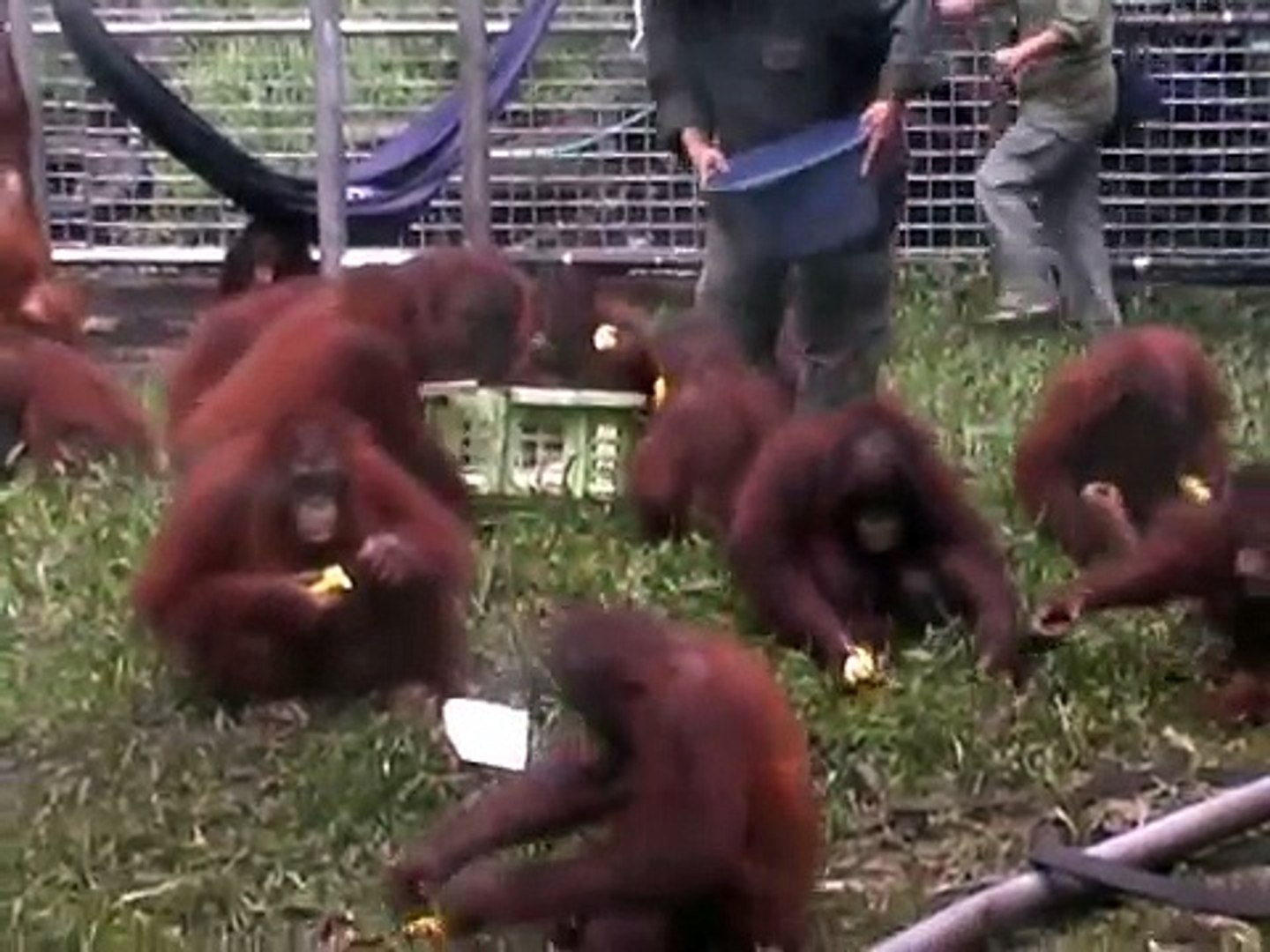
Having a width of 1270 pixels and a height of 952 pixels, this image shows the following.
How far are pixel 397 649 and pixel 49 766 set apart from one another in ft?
1.84

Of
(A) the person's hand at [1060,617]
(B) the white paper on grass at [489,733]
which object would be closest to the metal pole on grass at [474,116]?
(A) the person's hand at [1060,617]

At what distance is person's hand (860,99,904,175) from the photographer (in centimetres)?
568

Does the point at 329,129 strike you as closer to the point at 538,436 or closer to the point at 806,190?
the point at 538,436

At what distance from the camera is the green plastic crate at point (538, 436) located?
5.95m

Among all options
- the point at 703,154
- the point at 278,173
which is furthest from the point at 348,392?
the point at 278,173

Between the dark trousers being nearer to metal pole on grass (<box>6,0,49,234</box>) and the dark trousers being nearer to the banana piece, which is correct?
the banana piece

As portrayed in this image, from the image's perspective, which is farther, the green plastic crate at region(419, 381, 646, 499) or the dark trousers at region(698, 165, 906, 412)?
the green plastic crate at region(419, 381, 646, 499)

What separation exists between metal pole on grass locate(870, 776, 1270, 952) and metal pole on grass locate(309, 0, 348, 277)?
3.48m

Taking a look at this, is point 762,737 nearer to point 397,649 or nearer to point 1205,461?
point 397,649

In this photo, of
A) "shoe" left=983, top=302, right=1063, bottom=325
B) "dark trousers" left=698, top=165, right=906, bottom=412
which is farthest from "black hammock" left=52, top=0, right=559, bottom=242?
"dark trousers" left=698, top=165, right=906, bottom=412

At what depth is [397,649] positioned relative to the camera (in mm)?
4664

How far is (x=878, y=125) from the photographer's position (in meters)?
5.68

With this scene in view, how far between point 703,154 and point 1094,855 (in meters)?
2.52

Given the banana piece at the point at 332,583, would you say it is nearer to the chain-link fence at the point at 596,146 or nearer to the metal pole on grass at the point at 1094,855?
the metal pole on grass at the point at 1094,855
